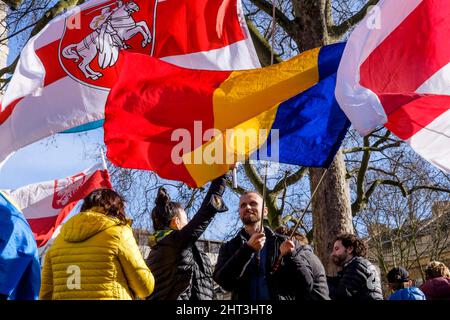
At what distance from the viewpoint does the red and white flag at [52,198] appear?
7.77 metres

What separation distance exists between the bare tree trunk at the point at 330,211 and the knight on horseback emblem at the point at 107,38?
337 cm

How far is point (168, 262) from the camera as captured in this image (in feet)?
16.1

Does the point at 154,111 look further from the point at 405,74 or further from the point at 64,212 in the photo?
the point at 64,212

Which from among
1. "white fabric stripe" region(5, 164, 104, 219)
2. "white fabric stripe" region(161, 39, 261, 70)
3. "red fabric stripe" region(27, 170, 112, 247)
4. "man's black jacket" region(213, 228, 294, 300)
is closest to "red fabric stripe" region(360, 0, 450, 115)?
"man's black jacket" region(213, 228, 294, 300)

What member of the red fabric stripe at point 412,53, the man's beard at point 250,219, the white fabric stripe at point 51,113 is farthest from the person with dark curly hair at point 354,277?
the white fabric stripe at point 51,113

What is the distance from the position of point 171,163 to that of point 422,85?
1851 mm

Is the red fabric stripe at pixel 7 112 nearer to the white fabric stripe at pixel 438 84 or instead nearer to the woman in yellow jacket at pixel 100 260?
the woman in yellow jacket at pixel 100 260

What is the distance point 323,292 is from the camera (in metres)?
4.88

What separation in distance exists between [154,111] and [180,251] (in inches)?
47.2

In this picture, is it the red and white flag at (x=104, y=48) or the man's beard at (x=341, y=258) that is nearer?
the man's beard at (x=341, y=258)

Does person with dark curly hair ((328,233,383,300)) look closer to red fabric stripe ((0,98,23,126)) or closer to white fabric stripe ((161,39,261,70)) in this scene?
white fabric stripe ((161,39,261,70))

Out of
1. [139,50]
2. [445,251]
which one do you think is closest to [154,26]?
[139,50]

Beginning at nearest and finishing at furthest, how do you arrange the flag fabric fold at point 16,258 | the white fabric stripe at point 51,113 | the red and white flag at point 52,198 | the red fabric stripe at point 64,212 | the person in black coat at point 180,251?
the flag fabric fold at point 16,258 < the person in black coat at point 180,251 < the white fabric stripe at point 51,113 < the red fabric stripe at point 64,212 < the red and white flag at point 52,198

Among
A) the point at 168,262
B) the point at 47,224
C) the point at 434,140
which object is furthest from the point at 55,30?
the point at 434,140
